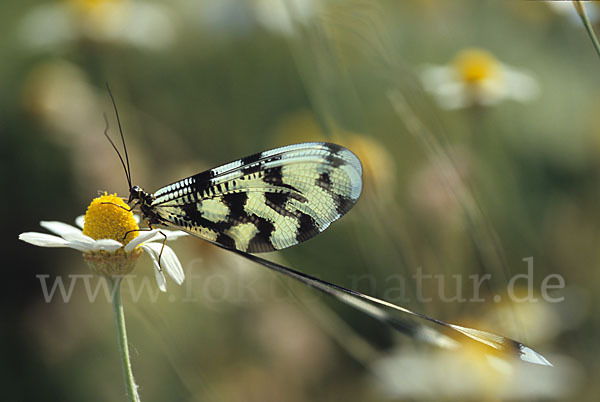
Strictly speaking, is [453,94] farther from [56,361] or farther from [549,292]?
[56,361]

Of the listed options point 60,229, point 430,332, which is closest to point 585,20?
point 430,332

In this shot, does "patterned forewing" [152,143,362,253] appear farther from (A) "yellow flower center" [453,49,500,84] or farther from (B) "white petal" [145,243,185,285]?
(A) "yellow flower center" [453,49,500,84]

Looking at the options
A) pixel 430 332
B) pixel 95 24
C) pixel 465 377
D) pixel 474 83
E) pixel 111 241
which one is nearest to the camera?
pixel 430 332

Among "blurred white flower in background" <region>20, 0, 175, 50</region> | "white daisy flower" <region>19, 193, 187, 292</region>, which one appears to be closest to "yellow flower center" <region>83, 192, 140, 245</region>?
"white daisy flower" <region>19, 193, 187, 292</region>

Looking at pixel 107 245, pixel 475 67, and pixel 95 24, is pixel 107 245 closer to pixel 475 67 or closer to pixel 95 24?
pixel 475 67

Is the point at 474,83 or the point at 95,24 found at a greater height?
the point at 95,24

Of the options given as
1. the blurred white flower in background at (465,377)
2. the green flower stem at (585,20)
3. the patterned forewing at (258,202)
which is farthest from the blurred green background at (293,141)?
the green flower stem at (585,20)

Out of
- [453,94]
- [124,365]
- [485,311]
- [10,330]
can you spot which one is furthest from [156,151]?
[124,365]
